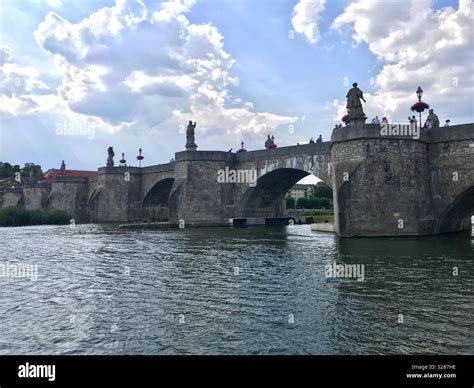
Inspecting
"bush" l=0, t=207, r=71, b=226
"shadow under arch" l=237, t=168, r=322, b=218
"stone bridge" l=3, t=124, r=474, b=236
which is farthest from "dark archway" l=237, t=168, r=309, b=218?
"bush" l=0, t=207, r=71, b=226

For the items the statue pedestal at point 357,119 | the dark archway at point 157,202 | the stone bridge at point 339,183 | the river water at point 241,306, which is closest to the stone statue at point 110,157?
the stone bridge at point 339,183

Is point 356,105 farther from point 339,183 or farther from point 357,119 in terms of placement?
point 339,183

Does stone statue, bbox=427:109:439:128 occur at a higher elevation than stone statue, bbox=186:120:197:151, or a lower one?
lower

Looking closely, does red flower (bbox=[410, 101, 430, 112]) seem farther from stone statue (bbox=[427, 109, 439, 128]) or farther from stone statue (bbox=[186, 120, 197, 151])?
stone statue (bbox=[186, 120, 197, 151])

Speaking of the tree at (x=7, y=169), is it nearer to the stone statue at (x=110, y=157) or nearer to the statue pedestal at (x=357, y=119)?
the stone statue at (x=110, y=157)

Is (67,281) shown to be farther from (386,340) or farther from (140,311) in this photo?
(386,340)

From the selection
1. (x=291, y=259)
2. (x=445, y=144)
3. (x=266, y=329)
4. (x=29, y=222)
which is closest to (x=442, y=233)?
(x=445, y=144)

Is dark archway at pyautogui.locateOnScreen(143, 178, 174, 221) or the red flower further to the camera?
dark archway at pyautogui.locateOnScreen(143, 178, 174, 221)

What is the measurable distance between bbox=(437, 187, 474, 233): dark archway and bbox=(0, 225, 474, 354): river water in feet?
33.0

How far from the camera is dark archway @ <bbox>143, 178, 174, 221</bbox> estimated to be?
56.4m

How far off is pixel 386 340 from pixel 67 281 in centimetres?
916

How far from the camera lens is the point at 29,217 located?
5497cm

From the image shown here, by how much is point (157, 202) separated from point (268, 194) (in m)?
21.0

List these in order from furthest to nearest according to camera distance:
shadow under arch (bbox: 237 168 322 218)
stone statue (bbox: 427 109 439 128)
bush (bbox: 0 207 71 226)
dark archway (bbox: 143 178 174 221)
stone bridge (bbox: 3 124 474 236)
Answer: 1. dark archway (bbox: 143 178 174 221)
2. bush (bbox: 0 207 71 226)
3. shadow under arch (bbox: 237 168 322 218)
4. stone statue (bbox: 427 109 439 128)
5. stone bridge (bbox: 3 124 474 236)
